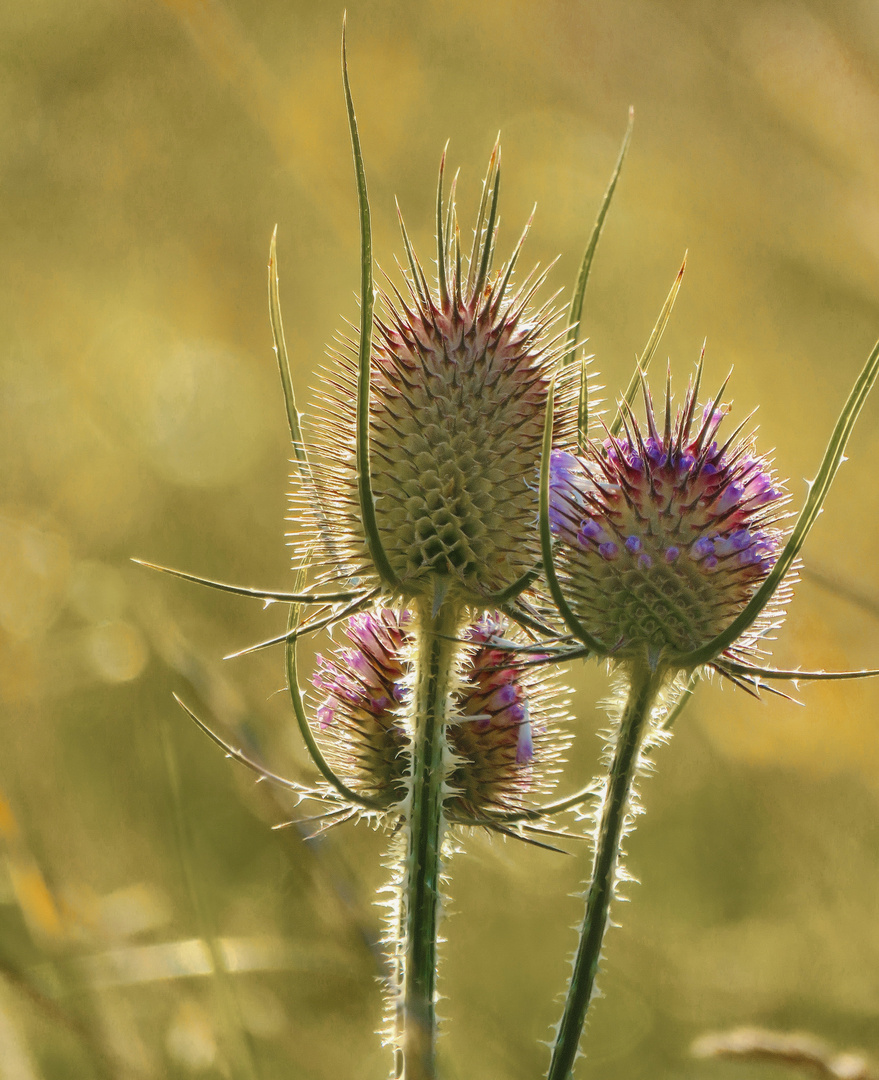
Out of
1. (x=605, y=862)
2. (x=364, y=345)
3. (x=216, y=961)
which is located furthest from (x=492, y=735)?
(x=364, y=345)

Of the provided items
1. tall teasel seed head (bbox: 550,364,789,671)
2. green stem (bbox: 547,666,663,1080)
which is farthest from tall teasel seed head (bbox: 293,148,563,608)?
green stem (bbox: 547,666,663,1080)

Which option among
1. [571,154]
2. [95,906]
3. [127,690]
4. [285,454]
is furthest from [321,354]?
[95,906]

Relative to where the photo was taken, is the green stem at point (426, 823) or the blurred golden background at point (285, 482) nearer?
the green stem at point (426, 823)

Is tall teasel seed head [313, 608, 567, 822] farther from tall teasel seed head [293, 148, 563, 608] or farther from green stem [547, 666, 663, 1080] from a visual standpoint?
green stem [547, 666, 663, 1080]

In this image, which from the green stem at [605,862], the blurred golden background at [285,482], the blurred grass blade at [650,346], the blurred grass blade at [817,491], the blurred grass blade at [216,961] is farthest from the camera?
the blurred golden background at [285,482]

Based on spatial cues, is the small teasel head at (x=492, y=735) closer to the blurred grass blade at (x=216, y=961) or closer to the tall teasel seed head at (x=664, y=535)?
the tall teasel seed head at (x=664, y=535)

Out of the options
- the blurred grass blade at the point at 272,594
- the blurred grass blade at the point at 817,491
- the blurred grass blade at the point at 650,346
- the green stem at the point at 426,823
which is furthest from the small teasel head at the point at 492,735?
the blurred grass blade at the point at 817,491

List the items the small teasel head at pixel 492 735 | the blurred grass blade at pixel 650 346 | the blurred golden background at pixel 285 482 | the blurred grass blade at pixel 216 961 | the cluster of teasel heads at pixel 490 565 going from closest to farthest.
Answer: the blurred grass blade at pixel 216 961
the cluster of teasel heads at pixel 490 565
the blurred grass blade at pixel 650 346
the small teasel head at pixel 492 735
the blurred golden background at pixel 285 482
